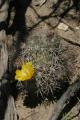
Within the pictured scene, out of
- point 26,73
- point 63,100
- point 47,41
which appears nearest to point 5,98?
point 26,73

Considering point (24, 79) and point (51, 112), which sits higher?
point (24, 79)

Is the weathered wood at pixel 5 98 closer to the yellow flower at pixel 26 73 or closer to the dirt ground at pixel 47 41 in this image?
the dirt ground at pixel 47 41

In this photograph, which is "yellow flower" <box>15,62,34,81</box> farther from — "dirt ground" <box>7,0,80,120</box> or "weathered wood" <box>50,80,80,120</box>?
"weathered wood" <box>50,80,80,120</box>

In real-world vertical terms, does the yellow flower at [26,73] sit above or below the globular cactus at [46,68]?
above

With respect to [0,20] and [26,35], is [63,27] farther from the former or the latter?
[0,20]

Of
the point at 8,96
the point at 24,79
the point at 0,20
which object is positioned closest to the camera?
the point at 24,79

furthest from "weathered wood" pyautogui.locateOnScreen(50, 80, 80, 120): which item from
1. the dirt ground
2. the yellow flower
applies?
the yellow flower

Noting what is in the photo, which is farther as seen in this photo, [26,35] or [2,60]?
[26,35]

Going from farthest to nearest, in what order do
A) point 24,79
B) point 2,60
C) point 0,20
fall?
point 0,20
point 2,60
point 24,79

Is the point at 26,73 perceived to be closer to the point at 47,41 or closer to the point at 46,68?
the point at 46,68

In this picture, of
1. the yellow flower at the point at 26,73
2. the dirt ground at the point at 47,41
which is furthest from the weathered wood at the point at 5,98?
the yellow flower at the point at 26,73

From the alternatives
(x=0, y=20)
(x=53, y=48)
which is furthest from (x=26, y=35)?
(x=53, y=48)
